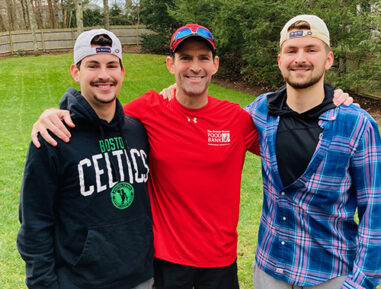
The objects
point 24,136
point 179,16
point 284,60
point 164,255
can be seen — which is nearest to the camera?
point 284,60

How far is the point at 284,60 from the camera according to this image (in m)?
2.46

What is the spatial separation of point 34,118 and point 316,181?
35.0 feet

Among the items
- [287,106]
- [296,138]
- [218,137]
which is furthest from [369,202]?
[218,137]

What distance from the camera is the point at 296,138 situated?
2.37m

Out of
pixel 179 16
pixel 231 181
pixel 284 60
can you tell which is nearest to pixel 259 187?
pixel 231 181

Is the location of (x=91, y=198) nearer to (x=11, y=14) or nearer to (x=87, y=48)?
(x=87, y=48)

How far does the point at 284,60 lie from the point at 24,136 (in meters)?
8.45

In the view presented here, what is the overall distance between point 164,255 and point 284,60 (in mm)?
1611

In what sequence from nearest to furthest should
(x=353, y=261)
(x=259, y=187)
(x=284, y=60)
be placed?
(x=353, y=261) → (x=284, y=60) → (x=259, y=187)

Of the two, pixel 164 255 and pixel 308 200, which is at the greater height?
pixel 308 200

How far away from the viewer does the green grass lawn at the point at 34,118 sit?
14.7 ft

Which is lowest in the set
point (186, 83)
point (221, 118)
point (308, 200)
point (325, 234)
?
point (325, 234)

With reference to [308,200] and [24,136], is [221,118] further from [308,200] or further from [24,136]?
[24,136]

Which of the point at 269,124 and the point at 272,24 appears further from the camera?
the point at 272,24
